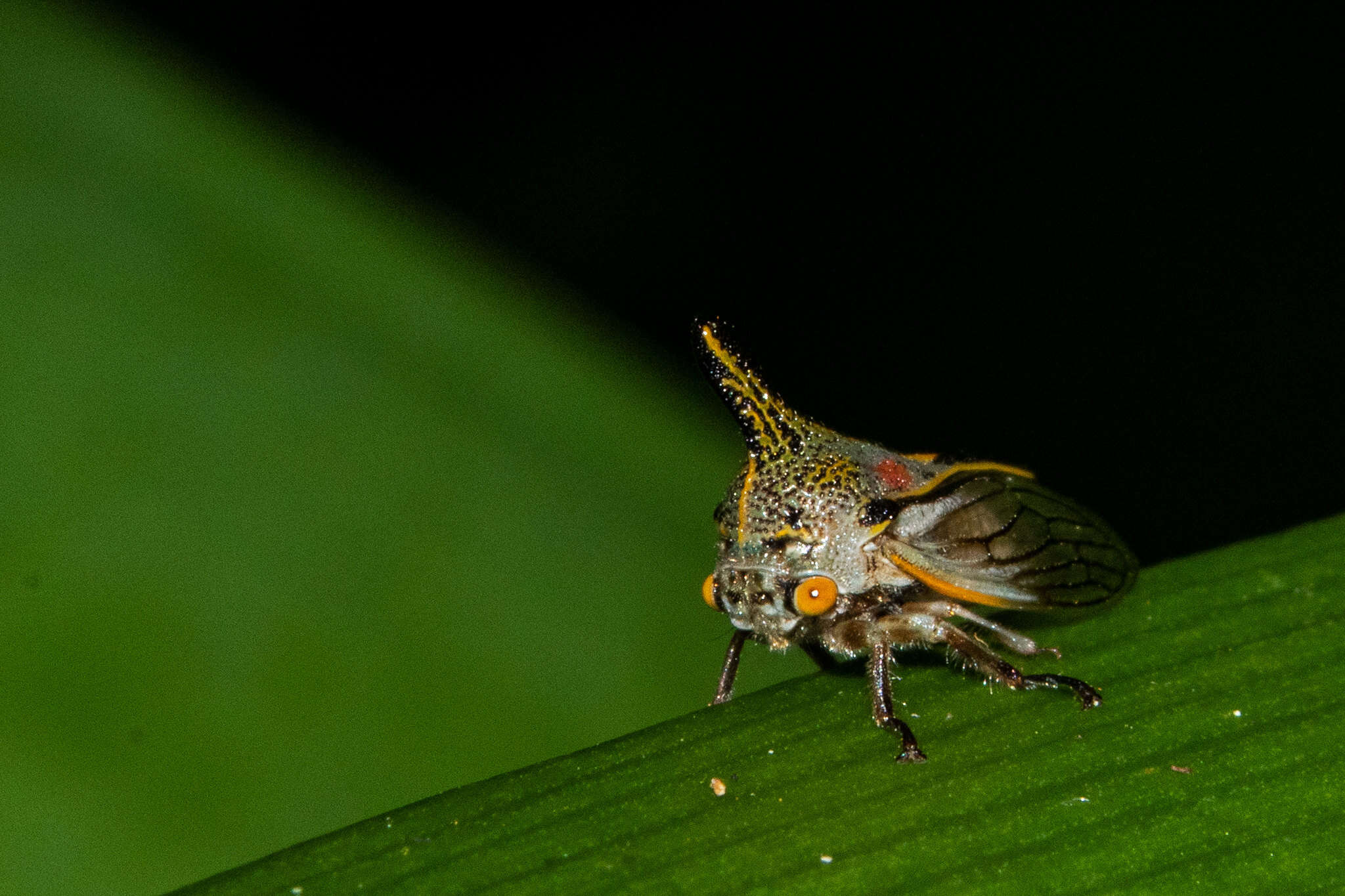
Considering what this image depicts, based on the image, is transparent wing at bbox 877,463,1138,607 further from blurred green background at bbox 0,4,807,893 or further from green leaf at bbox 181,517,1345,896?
blurred green background at bbox 0,4,807,893

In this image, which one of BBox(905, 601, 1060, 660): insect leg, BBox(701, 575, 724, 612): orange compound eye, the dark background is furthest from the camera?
the dark background

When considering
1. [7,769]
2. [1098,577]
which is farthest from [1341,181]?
[7,769]

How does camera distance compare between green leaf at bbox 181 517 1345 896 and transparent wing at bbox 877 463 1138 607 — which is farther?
transparent wing at bbox 877 463 1138 607

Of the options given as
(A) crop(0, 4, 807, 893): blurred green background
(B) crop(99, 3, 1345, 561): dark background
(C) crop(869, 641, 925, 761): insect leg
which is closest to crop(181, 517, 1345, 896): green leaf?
(C) crop(869, 641, 925, 761): insect leg

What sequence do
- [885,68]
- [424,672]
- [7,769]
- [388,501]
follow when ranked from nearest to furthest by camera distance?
1. [7,769]
2. [424,672]
3. [388,501]
4. [885,68]

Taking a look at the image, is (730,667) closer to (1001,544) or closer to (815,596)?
(815,596)

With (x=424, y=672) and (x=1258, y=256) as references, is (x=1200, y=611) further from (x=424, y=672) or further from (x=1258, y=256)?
(x=1258, y=256)

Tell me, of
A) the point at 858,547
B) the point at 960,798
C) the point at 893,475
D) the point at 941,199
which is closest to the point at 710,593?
the point at 858,547
